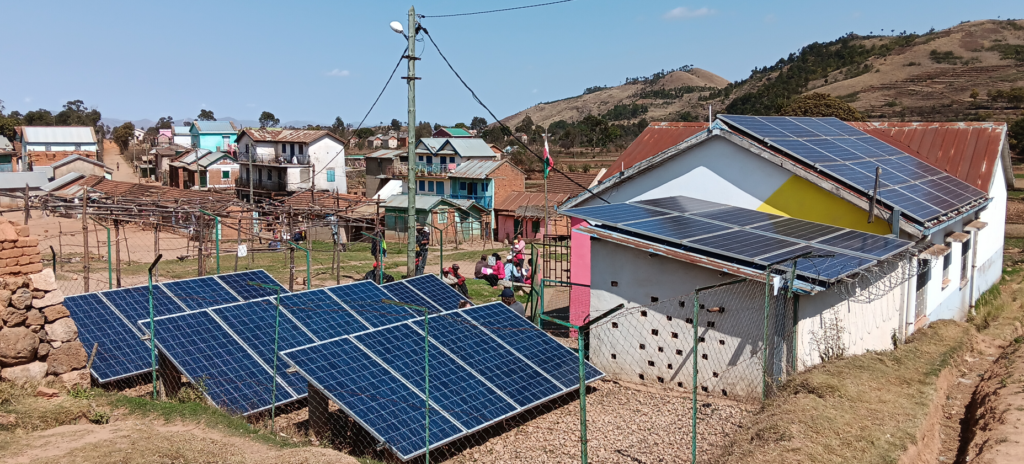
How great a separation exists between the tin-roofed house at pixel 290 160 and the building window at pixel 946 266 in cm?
4715

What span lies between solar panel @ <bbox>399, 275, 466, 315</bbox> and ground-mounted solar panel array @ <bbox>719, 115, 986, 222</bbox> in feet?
21.4

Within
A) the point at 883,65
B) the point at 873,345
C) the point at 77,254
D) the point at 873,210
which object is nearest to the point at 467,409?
the point at 873,345

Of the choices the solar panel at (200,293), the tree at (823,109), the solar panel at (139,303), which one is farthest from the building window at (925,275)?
the tree at (823,109)

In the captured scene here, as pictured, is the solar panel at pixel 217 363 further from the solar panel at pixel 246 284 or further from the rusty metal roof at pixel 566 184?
the rusty metal roof at pixel 566 184

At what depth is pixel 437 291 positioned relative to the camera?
1382cm

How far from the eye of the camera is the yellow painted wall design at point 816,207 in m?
13.1

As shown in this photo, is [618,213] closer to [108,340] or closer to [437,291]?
[437,291]

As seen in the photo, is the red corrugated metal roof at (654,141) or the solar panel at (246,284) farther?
the red corrugated metal roof at (654,141)

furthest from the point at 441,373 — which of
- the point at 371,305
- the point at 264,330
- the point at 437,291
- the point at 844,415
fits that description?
the point at 844,415

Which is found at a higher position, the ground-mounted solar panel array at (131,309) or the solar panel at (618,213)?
the solar panel at (618,213)

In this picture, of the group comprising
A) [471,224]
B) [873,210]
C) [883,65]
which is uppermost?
[883,65]

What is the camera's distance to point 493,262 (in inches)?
874

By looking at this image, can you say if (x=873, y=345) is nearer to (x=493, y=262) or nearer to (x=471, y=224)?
(x=493, y=262)

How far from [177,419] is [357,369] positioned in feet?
7.06
